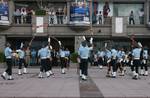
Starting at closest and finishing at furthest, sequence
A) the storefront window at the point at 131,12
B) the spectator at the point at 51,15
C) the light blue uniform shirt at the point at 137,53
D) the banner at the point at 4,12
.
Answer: the light blue uniform shirt at the point at 137,53
the banner at the point at 4,12
the spectator at the point at 51,15
the storefront window at the point at 131,12

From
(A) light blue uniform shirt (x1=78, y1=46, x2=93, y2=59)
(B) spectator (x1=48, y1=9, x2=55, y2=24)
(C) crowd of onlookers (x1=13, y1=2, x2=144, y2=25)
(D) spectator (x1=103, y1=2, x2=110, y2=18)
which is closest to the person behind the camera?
(A) light blue uniform shirt (x1=78, y1=46, x2=93, y2=59)

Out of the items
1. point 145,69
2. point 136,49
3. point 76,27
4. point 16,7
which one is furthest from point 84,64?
point 16,7

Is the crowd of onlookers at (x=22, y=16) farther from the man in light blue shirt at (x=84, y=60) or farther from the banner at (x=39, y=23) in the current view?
the man in light blue shirt at (x=84, y=60)

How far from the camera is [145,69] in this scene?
95.1 feet

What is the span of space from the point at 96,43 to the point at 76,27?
3852 mm

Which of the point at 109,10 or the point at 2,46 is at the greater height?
the point at 109,10

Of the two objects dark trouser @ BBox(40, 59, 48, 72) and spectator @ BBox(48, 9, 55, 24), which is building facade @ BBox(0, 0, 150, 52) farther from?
dark trouser @ BBox(40, 59, 48, 72)

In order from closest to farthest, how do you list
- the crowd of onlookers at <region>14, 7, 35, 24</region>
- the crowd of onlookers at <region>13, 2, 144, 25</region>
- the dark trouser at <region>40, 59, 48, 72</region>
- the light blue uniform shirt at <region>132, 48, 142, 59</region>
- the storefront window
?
the light blue uniform shirt at <region>132, 48, 142, 59</region>
the dark trouser at <region>40, 59, 48, 72</region>
the crowd of onlookers at <region>13, 2, 144, 25</region>
the crowd of onlookers at <region>14, 7, 35, 24</region>
the storefront window

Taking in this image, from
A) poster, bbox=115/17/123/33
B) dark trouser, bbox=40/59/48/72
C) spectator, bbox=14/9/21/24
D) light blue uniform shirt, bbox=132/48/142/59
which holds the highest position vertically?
spectator, bbox=14/9/21/24

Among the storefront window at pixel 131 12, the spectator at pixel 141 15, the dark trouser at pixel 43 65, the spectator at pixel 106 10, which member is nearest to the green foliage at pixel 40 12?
the spectator at pixel 106 10

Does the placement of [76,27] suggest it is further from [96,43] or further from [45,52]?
[45,52]

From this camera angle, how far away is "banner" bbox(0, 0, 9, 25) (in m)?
46.1

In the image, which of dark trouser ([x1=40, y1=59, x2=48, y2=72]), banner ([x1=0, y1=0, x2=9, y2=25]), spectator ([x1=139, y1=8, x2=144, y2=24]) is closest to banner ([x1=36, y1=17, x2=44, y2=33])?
banner ([x1=0, y1=0, x2=9, y2=25])

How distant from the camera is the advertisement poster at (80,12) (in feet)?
151
